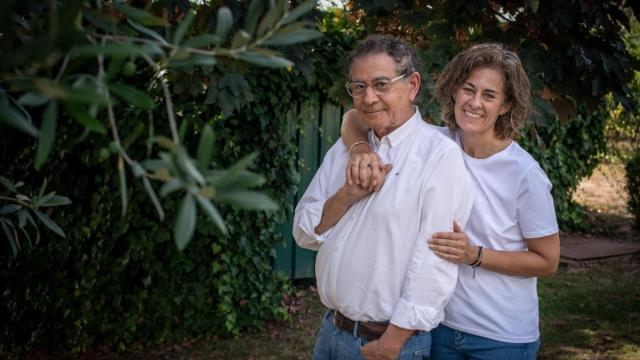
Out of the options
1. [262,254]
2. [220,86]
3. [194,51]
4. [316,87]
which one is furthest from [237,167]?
[316,87]

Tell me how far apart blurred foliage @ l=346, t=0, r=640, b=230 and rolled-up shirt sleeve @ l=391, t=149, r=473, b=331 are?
A: 1415 millimetres

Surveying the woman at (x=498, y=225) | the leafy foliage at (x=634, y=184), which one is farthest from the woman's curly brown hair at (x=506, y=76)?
the leafy foliage at (x=634, y=184)

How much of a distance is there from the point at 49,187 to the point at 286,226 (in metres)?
2.16

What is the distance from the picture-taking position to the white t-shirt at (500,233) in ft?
7.26

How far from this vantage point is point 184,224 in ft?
3.06

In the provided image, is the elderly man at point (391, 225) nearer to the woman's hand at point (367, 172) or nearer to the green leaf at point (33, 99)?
the woman's hand at point (367, 172)

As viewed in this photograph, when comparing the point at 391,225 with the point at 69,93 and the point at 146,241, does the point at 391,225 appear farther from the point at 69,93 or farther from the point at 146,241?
the point at 146,241

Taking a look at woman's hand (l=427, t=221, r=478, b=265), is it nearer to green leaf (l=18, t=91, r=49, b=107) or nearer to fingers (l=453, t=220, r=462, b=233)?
fingers (l=453, t=220, r=462, b=233)

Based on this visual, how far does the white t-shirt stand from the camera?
2213mm

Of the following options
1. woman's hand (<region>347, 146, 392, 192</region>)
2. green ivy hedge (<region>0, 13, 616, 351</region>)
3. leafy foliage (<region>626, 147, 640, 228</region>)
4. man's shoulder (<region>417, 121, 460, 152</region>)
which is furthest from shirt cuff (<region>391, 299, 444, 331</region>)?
leafy foliage (<region>626, 147, 640, 228</region>)

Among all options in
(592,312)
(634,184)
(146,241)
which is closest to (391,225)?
(146,241)

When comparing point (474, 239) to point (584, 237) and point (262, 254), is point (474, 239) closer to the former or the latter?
point (262, 254)

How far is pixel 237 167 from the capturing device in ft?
3.22

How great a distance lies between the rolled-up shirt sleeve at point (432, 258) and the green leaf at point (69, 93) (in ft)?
4.46
